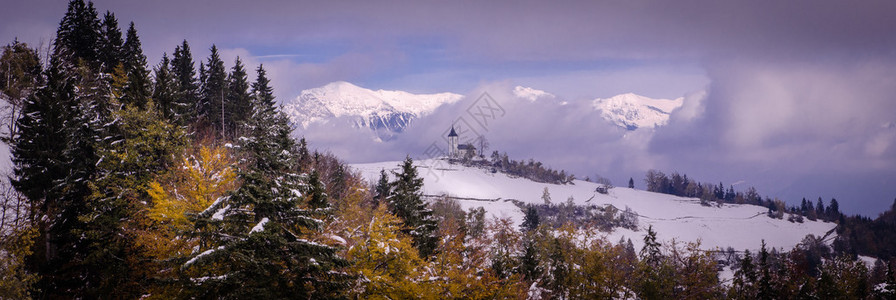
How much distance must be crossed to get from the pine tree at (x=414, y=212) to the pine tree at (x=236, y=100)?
3197 cm

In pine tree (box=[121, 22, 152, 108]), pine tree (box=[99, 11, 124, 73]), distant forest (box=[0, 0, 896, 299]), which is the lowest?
distant forest (box=[0, 0, 896, 299])

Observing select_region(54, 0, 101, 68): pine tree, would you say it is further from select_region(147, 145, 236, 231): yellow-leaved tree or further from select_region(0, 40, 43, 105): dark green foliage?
select_region(147, 145, 236, 231): yellow-leaved tree

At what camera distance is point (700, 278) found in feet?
133

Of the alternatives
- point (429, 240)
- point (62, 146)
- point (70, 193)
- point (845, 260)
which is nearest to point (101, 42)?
point (62, 146)

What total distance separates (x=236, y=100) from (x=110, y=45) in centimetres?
1607

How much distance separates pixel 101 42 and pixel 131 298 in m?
47.0

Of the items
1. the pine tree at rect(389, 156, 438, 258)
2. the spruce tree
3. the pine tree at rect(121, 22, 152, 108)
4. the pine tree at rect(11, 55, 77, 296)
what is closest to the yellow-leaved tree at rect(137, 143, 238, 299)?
the spruce tree

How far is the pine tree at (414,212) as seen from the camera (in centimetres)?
3297

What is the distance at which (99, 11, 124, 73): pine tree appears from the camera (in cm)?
5642

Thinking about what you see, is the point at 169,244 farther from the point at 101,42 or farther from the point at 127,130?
the point at 101,42

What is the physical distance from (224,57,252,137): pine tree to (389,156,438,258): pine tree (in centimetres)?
3197

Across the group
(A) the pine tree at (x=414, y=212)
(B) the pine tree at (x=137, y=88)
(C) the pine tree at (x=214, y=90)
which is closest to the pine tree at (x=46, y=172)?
(B) the pine tree at (x=137, y=88)

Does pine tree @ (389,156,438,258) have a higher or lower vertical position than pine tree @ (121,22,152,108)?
lower

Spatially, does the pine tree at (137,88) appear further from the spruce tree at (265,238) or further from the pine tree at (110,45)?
the pine tree at (110,45)
